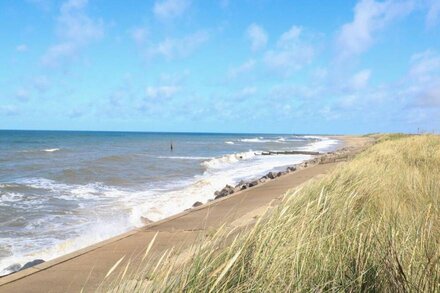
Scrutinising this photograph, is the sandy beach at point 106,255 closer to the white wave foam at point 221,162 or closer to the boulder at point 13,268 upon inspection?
the boulder at point 13,268

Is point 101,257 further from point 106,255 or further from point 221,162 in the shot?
point 221,162

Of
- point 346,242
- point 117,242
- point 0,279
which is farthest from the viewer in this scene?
point 117,242

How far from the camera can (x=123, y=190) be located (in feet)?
53.3

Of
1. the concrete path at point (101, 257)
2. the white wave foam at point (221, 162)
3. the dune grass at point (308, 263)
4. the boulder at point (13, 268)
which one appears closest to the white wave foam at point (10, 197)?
the concrete path at point (101, 257)

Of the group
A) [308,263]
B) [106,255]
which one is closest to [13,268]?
[106,255]

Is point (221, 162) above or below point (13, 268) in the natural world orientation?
below

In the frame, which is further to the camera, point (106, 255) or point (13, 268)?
point (13, 268)

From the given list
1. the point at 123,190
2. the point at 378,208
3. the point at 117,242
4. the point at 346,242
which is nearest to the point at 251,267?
the point at 346,242

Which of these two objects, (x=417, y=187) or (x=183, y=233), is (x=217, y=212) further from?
(x=417, y=187)

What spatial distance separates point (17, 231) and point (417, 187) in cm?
817

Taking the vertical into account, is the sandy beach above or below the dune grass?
below

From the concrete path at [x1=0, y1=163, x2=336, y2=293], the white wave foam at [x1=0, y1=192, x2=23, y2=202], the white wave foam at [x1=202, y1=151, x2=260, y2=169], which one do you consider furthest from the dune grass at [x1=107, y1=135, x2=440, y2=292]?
the white wave foam at [x1=202, y1=151, x2=260, y2=169]

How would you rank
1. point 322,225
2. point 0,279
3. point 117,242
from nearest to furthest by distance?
point 322,225 → point 0,279 → point 117,242

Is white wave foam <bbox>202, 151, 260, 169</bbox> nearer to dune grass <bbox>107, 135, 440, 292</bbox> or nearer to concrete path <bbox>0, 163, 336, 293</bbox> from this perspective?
concrete path <bbox>0, 163, 336, 293</bbox>
